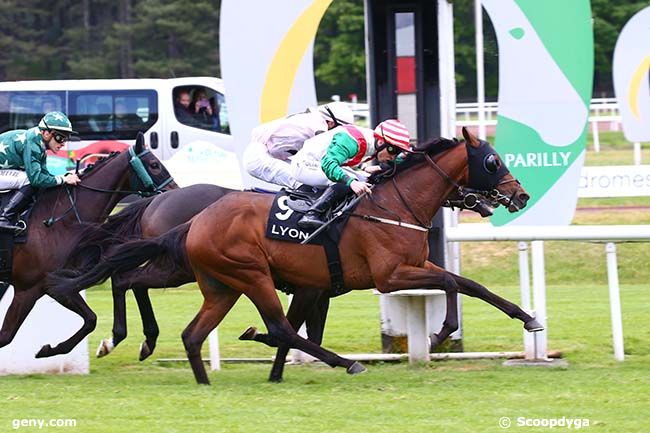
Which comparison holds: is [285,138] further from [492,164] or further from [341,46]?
[341,46]

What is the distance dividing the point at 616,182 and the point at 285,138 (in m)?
5.24

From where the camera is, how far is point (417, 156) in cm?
753

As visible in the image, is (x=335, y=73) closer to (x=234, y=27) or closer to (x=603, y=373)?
(x=234, y=27)

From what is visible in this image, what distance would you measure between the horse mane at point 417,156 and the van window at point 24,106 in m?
13.3

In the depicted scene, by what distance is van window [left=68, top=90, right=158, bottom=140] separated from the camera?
1995 cm

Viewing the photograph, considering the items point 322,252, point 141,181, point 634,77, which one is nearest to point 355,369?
point 322,252

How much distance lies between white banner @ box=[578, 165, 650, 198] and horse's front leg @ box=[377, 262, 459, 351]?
5051 mm

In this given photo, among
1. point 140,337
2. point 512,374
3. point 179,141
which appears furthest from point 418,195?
point 179,141

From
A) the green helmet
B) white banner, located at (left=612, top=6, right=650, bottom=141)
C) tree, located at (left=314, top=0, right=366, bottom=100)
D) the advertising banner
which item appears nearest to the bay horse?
the green helmet

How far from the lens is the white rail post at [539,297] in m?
8.02

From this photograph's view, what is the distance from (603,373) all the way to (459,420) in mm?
1861

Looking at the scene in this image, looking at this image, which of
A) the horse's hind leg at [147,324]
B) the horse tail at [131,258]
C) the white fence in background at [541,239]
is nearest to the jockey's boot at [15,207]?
the horse tail at [131,258]

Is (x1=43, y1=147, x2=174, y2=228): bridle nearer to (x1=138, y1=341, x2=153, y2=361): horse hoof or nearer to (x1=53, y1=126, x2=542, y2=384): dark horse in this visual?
(x1=53, y1=126, x2=542, y2=384): dark horse

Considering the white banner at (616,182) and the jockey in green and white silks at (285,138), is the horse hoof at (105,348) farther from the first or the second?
the white banner at (616,182)
